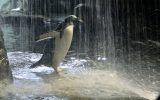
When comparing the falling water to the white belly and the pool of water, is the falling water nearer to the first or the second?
the pool of water

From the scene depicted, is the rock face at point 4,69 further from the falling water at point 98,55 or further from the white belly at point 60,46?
the white belly at point 60,46

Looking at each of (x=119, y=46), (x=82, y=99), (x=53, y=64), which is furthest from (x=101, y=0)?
(x=82, y=99)

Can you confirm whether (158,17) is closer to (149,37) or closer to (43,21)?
(149,37)

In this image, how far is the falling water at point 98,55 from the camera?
21.6 ft

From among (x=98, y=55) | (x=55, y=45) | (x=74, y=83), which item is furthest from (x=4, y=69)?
Answer: (x=98, y=55)

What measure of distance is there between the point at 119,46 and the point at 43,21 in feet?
19.7

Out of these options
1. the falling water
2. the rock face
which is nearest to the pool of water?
the falling water

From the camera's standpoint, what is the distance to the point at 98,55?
10.1 metres

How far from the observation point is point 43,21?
55.4 feet

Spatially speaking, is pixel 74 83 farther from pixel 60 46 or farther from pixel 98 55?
pixel 98 55

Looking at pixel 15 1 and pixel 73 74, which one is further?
pixel 15 1

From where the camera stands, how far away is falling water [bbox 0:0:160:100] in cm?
658

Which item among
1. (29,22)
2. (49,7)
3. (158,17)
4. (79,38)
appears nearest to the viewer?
(79,38)

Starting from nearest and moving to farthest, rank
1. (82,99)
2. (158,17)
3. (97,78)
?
(82,99), (97,78), (158,17)
